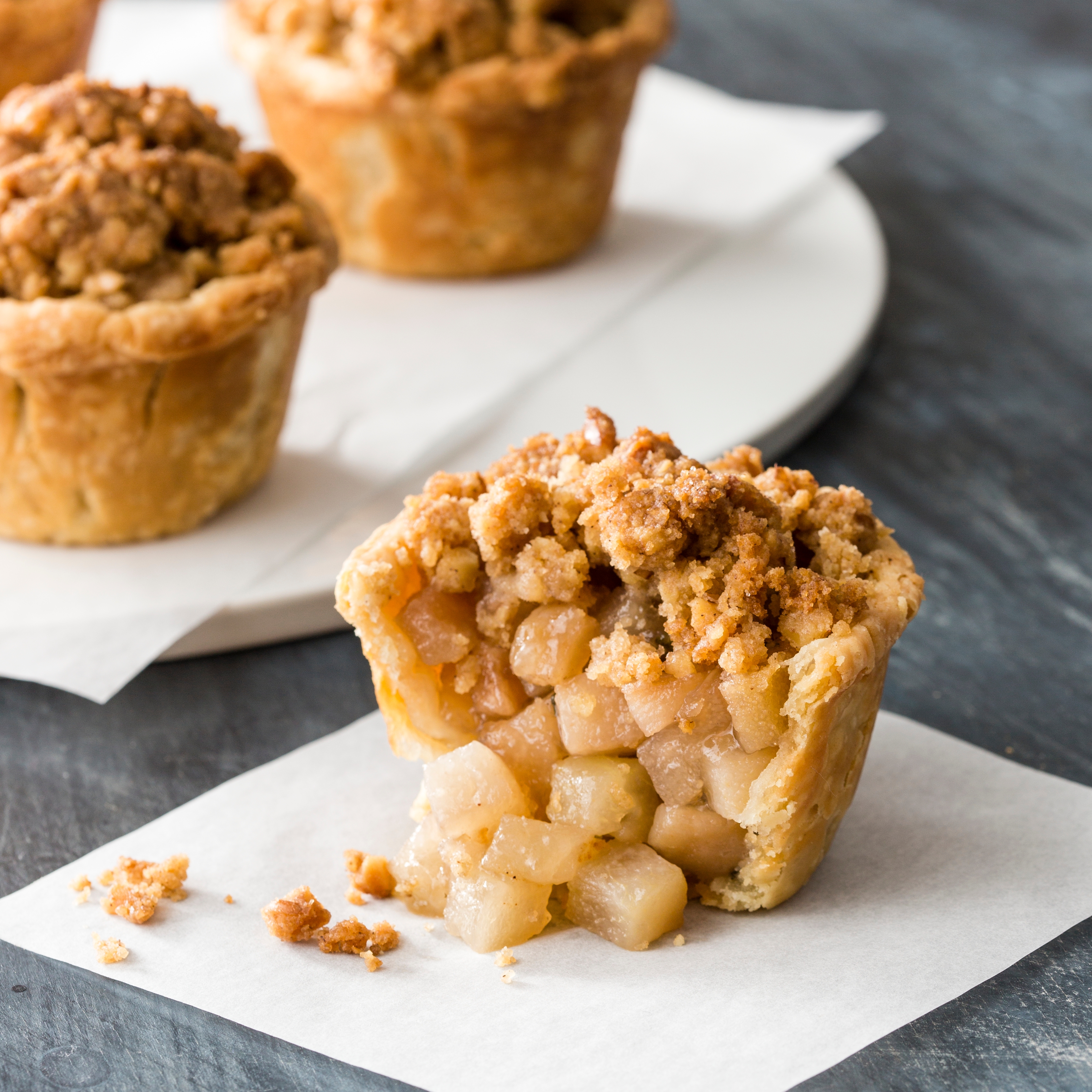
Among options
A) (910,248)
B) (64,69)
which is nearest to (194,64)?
(64,69)

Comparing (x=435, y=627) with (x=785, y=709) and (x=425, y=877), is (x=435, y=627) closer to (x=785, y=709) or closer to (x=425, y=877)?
(x=425, y=877)

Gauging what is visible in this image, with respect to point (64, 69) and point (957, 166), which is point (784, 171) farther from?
point (64, 69)

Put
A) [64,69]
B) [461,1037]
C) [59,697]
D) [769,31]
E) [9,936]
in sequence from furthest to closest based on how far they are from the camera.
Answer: [769,31], [64,69], [59,697], [9,936], [461,1037]

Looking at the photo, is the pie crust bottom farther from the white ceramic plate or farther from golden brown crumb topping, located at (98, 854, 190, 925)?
golden brown crumb topping, located at (98, 854, 190, 925)

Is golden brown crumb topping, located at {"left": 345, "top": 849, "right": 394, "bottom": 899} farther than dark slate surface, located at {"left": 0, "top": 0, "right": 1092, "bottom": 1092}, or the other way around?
golden brown crumb topping, located at {"left": 345, "top": 849, "right": 394, "bottom": 899}

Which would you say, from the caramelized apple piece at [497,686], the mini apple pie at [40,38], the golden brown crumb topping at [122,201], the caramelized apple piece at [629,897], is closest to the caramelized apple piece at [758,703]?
the caramelized apple piece at [629,897]

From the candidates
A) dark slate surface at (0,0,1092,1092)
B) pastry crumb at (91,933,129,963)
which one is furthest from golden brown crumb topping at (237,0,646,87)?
pastry crumb at (91,933,129,963)
